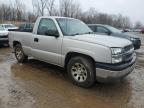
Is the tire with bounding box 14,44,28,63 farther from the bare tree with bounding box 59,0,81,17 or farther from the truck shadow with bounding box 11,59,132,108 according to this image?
the bare tree with bounding box 59,0,81,17

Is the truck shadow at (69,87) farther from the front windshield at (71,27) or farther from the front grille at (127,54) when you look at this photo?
the front windshield at (71,27)

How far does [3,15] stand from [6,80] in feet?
245

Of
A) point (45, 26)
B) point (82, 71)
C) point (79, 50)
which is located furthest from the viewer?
point (45, 26)

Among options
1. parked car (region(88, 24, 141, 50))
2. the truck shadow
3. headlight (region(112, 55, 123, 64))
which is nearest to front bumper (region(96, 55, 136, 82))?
headlight (region(112, 55, 123, 64))

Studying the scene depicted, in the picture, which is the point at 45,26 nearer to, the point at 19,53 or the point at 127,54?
the point at 19,53

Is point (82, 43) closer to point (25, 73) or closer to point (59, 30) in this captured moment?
point (59, 30)

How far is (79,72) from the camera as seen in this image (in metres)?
5.21

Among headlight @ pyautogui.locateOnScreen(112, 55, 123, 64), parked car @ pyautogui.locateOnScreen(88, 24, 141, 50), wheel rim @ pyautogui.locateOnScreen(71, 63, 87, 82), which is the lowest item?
wheel rim @ pyautogui.locateOnScreen(71, 63, 87, 82)

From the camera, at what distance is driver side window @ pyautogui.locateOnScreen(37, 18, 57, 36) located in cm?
596

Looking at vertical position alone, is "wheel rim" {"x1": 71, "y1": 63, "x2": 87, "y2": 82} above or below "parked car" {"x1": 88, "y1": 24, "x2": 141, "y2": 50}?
below

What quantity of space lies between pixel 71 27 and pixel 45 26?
34.6 inches

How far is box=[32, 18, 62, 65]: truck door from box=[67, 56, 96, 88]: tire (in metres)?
0.54

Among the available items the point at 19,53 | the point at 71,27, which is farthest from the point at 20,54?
the point at 71,27

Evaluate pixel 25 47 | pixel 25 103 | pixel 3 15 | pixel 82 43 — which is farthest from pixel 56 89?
pixel 3 15
